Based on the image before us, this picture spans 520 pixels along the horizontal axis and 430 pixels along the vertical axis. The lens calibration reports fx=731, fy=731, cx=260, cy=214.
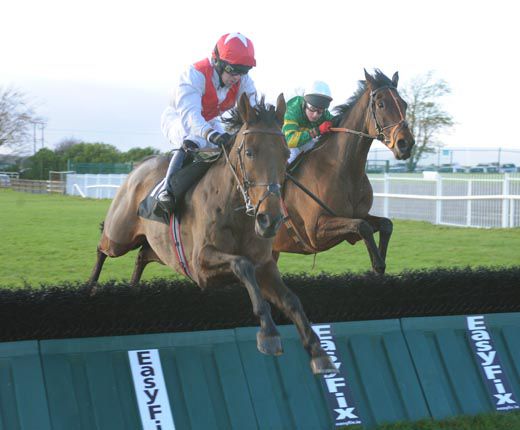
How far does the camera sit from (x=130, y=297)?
3.92 metres

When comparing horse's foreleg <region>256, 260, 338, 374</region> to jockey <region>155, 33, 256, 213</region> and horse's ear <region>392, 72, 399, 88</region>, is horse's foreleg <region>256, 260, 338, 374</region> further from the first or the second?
horse's ear <region>392, 72, 399, 88</region>

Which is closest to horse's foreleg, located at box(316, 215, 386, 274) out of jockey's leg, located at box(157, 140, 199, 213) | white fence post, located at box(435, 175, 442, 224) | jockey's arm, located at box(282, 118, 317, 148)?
jockey's arm, located at box(282, 118, 317, 148)

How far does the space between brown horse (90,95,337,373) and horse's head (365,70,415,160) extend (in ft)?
5.72

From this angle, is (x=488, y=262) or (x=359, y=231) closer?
(x=359, y=231)

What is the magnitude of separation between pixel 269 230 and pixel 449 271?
1885 mm

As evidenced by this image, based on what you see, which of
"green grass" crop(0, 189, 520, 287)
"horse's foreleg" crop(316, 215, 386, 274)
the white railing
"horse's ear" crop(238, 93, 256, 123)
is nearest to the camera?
"horse's ear" crop(238, 93, 256, 123)

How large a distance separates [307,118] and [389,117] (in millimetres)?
819

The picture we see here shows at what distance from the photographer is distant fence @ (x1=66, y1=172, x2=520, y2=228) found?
1415 cm

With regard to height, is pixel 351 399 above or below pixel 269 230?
below

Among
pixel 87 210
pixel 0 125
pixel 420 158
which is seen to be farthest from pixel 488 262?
pixel 0 125

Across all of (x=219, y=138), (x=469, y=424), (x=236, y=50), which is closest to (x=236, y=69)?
(x=236, y=50)

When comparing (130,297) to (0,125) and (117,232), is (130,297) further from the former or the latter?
(0,125)

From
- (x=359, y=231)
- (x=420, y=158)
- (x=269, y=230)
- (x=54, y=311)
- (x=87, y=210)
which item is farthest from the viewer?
(x=420, y=158)

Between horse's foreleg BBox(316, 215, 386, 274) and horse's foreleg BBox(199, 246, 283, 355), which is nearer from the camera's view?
horse's foreleg BBox(199, 246, 283, 355)
